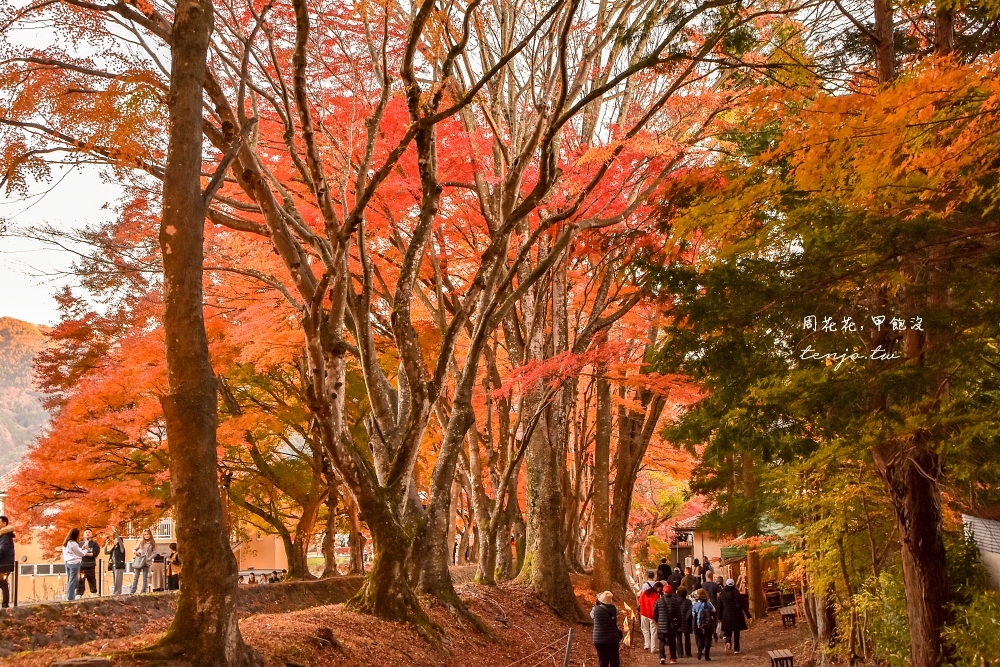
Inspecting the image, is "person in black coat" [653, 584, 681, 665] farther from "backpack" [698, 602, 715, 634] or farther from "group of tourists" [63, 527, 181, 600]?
"group of tourists" [63, 527, 181, 600]

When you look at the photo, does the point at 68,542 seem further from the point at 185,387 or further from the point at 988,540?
the point at 988,540

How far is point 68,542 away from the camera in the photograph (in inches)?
575

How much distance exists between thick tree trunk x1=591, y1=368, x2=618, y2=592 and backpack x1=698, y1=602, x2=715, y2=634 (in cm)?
339

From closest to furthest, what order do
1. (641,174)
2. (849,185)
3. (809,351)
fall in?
(849,185)
(809,351)
(641,174)

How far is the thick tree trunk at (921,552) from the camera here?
10.0 meters

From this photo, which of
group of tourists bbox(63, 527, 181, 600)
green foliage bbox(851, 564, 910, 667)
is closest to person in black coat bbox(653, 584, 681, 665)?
green foliage bbox(851, 564, 910, 667)

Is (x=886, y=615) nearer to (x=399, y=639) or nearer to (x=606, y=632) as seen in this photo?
(x=606, y=632)

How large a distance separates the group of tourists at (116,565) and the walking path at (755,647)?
924cm

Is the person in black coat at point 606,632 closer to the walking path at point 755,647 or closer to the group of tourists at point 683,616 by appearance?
the group of tourists at point 683,616

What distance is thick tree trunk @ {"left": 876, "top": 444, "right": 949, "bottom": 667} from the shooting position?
1000cm

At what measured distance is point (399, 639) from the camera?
9742mm

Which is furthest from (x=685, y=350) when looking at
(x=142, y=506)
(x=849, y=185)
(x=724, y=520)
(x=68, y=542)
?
(x=142, y=506)

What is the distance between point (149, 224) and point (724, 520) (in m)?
15.0

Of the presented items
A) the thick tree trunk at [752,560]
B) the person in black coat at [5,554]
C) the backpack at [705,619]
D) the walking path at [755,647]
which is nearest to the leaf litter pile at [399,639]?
the person in black coat at [5,554]
